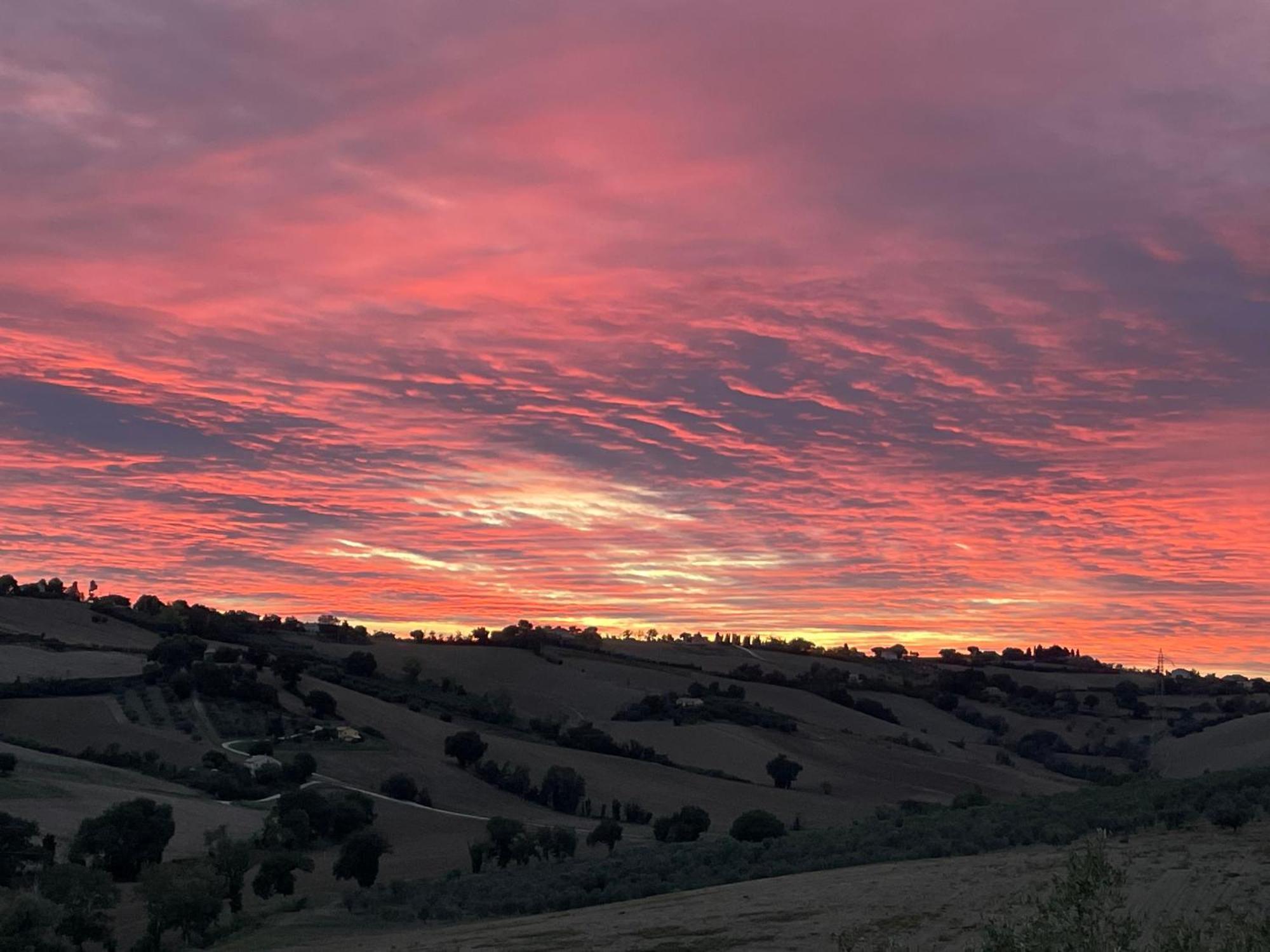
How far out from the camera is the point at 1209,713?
470 feet

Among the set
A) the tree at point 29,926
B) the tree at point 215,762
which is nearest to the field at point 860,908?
the tree at point 29,926

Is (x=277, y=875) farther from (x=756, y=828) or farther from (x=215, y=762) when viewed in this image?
(x=215, y=762)

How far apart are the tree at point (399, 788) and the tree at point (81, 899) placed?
117 feet

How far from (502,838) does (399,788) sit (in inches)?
1008

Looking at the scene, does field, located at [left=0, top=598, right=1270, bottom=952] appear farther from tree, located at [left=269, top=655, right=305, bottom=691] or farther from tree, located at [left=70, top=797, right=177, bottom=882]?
tree, located at [left=70, top=797, right=177, bottom=882]

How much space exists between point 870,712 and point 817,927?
354ft

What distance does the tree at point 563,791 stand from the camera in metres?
77.9

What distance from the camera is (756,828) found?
51531 mm

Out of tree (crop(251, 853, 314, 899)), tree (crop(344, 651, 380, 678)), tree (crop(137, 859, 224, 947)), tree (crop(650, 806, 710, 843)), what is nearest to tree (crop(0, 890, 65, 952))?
tree (crop(137, 859, 224, 947))

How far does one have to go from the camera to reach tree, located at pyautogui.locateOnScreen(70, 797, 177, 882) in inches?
1887

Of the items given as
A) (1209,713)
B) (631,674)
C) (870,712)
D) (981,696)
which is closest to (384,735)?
(631,674)

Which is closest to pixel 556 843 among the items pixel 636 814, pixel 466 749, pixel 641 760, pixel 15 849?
pixel 15 849

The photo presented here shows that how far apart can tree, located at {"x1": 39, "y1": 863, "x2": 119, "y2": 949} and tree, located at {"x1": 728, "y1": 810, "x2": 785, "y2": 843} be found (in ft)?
81.0

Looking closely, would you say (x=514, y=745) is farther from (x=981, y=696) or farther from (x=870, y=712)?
(x=981, y=696)
